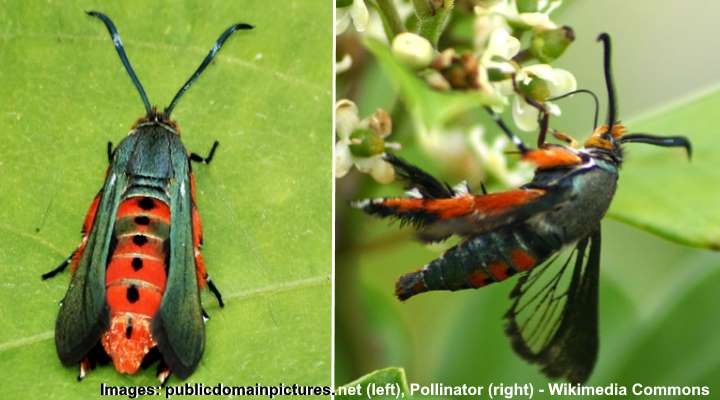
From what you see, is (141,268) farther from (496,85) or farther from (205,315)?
(496,85)

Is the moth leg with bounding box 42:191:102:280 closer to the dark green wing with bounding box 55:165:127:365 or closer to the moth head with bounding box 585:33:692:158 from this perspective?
the dark green wing with bounding box 55:165:127:365

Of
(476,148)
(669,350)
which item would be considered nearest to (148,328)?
(476,148)

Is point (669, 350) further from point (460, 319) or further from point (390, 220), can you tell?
point (390, 220)

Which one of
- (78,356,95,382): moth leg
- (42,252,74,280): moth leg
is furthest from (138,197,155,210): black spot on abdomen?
(78,356,95,382): moth leg

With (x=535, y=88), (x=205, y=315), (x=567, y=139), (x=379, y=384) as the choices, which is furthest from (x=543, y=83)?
(x=205, y=315)

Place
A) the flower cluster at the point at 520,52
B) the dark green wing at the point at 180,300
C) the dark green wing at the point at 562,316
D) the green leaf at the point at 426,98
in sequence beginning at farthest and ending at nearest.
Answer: the dark green wing at the point at 562,316 < the dark green wing at the point at 180,300 < the flower cluster at the point at 520,52 < the green leaf at the point at 426,98

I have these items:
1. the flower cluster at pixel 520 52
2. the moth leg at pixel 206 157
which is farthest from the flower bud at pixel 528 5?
the moth leg at pixel 206 157

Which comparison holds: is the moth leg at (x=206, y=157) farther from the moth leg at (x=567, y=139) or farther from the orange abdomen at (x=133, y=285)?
the moth leg at (x=567, y=139)
